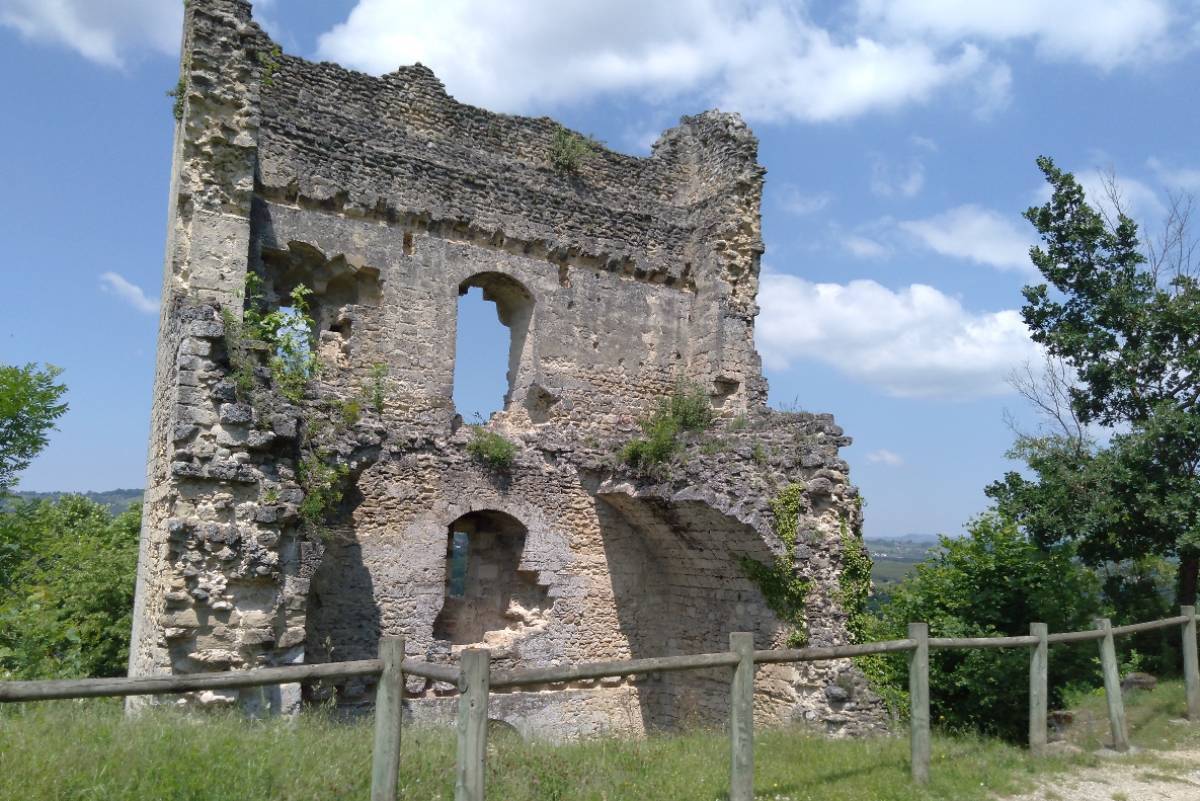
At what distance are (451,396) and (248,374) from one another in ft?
12.3

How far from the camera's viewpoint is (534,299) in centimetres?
1347

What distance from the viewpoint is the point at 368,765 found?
5.53 metres

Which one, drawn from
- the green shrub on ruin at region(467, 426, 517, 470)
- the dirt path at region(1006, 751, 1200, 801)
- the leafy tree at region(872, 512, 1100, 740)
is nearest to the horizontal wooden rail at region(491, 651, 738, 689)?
the dirt path at region(1006, 751, 1200, 801)

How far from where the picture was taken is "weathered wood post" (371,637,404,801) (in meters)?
4.75

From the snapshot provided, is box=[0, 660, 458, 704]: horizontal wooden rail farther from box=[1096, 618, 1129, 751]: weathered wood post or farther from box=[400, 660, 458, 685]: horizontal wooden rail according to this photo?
box=[1096, 618, 1129, 751]: weathered wood post

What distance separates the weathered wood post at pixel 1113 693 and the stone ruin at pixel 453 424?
2.74m

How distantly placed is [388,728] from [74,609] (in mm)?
13449

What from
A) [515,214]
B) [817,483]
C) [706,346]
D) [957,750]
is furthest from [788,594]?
[515,214]

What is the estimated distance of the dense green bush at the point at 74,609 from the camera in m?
13.8

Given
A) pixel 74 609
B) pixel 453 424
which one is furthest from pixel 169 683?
pixel 74 609

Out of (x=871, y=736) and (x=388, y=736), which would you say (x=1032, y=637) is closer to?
(x=871, y=736)

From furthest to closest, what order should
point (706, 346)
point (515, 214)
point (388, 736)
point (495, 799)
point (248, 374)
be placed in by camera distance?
point (706, 346)
point (515, 214)
point (248, 374)
point (495, 799)
point (388, 736)

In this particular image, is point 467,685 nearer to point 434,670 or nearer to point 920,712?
point 434,670

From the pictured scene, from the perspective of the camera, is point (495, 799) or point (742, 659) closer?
point (495, 799)
